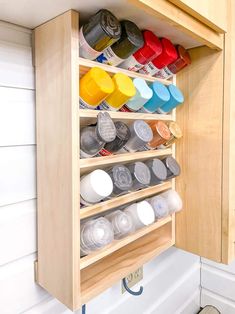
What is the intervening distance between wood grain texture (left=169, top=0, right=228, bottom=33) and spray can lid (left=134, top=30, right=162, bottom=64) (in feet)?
0.28

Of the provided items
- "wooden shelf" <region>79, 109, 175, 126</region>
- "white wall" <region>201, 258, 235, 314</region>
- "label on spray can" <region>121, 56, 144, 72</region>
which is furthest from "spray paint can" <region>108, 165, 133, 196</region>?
"white wall" <region>201, 258, 235, 314</region>

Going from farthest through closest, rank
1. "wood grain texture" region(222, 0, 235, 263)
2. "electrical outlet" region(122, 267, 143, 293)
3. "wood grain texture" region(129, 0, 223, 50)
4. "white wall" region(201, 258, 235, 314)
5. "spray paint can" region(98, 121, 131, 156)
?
1. "white wall" region(201, 258, 235, 314)
2. "electrical outlet" region(122, 267, 143, 293)
3. "wood grain texture" region(222, 0, 235, 263)
4. "spray paint can" region(98, 121, 131, 156)
5. "wood grain texture" region(129, 0, 223, 50)

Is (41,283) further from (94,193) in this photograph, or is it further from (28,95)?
(28,95)

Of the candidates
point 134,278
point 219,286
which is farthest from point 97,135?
point 219,286

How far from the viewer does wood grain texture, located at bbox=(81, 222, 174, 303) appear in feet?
1.74

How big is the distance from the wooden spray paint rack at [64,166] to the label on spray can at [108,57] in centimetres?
1

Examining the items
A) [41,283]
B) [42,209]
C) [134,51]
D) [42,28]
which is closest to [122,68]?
[134,51]

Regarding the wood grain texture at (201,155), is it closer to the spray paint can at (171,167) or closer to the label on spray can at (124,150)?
the spray paint can at (171,167)

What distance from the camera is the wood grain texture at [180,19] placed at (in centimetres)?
43

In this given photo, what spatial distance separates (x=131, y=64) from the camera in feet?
1.83

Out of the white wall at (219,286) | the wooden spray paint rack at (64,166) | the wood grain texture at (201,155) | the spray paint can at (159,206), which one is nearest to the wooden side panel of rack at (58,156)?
the wooden spray paint rack at (64,166)

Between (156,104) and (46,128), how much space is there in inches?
9.7

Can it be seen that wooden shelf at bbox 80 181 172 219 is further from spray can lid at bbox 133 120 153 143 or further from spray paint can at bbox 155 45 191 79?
spray paint can at bbox 155 45 191 79

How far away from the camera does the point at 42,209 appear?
0.54m
